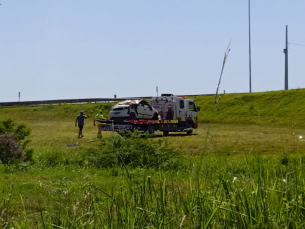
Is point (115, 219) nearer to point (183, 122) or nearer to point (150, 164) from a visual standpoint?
point (150, 164)

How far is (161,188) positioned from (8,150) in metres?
12.1

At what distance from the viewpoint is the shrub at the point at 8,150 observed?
14914 mm

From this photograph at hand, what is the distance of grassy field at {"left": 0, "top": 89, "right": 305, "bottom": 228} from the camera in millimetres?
3867

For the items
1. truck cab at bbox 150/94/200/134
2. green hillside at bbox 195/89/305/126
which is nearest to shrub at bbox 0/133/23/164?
truck cab at bbox 150/94/200/134

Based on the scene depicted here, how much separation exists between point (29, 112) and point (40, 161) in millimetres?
45755

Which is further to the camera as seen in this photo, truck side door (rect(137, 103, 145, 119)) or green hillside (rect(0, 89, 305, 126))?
green hillside (rect(0, 89, 305, 126))

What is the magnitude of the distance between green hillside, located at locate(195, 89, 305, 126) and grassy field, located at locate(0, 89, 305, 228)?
2592 centimetres

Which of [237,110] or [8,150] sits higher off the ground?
[237,110]

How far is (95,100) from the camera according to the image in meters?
73.2

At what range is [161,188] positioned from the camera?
12.2ft

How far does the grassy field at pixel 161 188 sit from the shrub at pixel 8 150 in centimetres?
64

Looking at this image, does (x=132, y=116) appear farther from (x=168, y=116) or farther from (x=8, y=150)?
(x=8, y=150)

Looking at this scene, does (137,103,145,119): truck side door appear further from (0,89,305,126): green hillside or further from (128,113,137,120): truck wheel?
(0,89,305,126): green hillside

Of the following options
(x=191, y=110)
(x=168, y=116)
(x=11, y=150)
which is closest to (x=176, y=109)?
(x=168, y=116)
